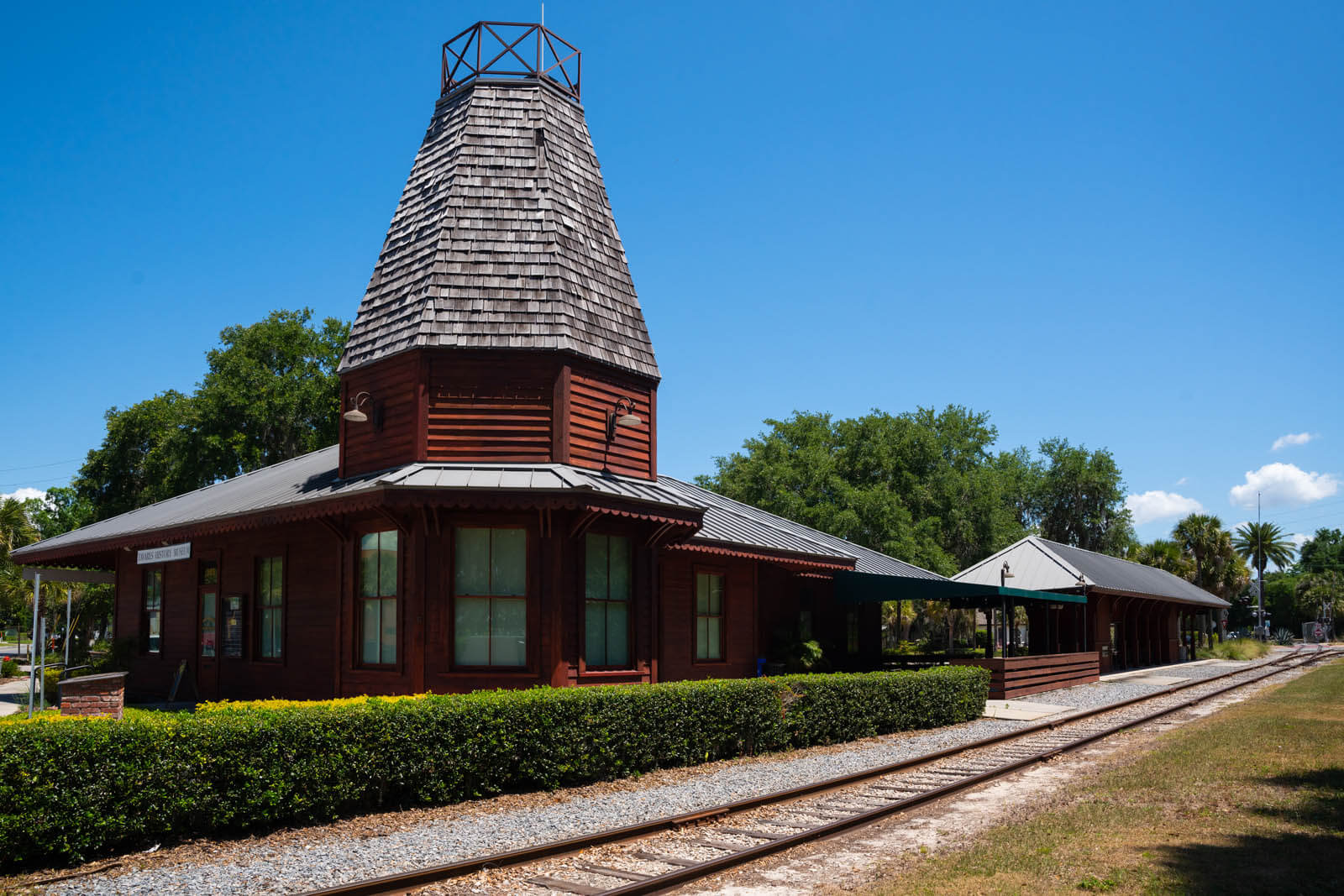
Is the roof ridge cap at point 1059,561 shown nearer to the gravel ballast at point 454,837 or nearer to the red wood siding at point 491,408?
the gravel ballast at point 454,837

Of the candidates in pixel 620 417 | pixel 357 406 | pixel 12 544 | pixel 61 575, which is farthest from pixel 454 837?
pixel 12 544

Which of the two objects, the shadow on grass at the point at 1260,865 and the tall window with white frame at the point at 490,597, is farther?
the tall window with white frame at the point at 490,597

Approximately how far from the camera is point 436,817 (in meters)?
9.55

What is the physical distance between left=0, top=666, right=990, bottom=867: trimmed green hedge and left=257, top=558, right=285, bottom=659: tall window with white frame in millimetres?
6722

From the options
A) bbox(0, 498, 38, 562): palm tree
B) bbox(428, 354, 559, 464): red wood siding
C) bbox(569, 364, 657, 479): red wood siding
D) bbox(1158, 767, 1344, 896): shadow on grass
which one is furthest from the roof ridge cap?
bbox(0, 498, 38, 562): palm tree

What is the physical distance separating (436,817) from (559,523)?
17.5 ft

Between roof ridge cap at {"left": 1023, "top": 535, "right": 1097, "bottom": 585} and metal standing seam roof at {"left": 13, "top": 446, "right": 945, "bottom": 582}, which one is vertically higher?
metal standing seam roof at {"left": 13, "top": 446, "right": 945, "bottom": 582}

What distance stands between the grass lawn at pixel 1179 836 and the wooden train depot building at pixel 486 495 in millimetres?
6980

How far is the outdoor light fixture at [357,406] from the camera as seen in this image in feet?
48.9

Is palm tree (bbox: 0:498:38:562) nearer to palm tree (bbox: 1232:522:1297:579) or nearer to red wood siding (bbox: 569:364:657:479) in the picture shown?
red wood siding (bbox: 569:364:657:479)

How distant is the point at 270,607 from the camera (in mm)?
17328

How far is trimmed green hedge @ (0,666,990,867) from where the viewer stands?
7.76 meters

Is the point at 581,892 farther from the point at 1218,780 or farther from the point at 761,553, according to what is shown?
the point at 761,553

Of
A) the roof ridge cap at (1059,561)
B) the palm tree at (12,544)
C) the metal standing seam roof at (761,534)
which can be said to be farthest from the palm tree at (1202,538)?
the palm tree at (12,544)
